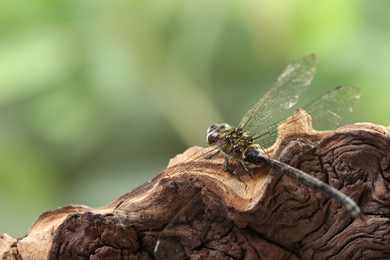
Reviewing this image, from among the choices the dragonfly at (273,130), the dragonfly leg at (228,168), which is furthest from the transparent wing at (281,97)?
the dragonfly leg at (228,168)

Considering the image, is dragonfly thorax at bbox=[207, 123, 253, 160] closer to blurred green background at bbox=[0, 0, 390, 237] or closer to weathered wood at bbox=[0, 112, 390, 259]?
weathered wood at bbox=[0, 112, 390, 259]

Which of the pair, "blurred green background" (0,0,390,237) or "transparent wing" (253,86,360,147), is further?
"blurred green background" (0,0,390,237)

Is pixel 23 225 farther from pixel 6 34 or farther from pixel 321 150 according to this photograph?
pixel 321 150

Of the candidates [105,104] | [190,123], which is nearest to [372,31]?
[190,123]

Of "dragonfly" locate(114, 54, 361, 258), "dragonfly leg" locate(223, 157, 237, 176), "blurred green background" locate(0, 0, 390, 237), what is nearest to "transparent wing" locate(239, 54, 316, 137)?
"dragonfly" locate(114, 54, 361, 258)

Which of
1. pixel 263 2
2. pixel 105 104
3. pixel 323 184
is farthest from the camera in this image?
pixel 105 104

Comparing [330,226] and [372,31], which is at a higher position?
[372,31]

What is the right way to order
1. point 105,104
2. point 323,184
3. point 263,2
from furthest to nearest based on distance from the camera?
point 105,104, point 263,2, point 323,184
